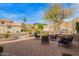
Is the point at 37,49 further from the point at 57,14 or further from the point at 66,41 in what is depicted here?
the point at 57,14

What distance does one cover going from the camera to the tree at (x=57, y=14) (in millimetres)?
2568

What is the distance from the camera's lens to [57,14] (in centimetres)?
260

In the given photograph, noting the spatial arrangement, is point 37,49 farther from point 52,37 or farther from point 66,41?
point 66,41

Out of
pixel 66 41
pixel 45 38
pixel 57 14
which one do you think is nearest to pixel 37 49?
pixel 45 38

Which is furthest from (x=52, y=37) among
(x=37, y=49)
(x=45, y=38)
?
(x=37, y=49)

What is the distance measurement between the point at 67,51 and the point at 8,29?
2.59 feet

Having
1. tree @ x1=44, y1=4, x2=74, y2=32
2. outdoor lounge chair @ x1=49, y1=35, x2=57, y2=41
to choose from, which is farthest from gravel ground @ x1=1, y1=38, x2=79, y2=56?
tree @ x1=44, y1=4, x2=74, y2=32

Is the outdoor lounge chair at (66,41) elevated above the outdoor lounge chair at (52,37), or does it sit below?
below

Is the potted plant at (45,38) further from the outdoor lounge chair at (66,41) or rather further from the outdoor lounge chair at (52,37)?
the outdoor lounge chair at (66,41)

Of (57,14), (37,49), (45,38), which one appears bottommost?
(37,49)

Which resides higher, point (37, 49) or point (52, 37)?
point (52, 37)

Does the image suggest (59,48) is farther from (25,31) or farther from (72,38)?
(25,31)

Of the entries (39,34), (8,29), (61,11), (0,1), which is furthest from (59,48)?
(0,1)

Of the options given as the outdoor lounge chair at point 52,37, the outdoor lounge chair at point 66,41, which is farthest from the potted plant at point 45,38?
the outdoor lounge chair at point 66,41
